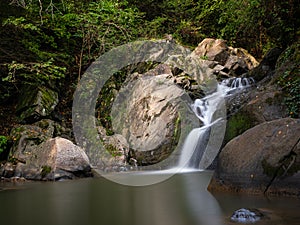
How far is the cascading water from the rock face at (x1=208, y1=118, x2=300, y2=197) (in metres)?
3.06

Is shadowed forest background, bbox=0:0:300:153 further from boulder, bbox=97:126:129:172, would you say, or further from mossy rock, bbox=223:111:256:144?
boulder, bbox=97:126:129:172

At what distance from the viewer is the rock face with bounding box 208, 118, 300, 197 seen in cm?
430

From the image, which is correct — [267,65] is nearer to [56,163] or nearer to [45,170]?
[56,163]

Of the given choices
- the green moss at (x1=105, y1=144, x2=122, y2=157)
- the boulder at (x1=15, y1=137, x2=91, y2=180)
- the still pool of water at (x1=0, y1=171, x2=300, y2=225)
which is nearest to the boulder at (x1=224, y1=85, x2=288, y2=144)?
the still pool of water at (x1=0, y1=171, x2=300, y2=225)

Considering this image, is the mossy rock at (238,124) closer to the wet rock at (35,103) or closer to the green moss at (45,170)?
the green moss at (45,170)

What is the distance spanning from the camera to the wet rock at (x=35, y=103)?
9.75 meters

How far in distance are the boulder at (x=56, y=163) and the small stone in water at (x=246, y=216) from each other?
15.6ft

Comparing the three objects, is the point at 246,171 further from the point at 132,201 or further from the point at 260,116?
the point at 260,116

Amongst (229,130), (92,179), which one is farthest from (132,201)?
(229,130)

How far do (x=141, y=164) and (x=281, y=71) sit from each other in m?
4.37

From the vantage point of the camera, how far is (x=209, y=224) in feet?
11.6

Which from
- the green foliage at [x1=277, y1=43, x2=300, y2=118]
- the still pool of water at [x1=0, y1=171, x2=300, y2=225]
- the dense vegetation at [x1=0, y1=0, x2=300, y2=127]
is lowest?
the still pool of water at [x1=0, y1=171, x2=300, y2=225]

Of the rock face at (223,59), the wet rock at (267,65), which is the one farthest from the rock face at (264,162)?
the rock face at (223,59)

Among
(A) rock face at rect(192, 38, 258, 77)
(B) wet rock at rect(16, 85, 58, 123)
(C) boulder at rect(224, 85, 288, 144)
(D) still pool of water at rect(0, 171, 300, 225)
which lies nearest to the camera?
(D) still pool of water at rect(0, 171, 300, 225)
